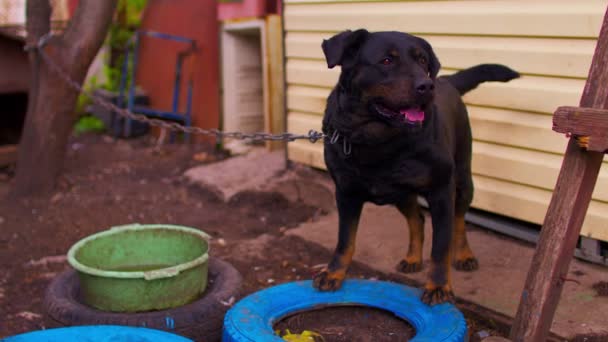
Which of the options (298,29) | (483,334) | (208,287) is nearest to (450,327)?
(483,334)

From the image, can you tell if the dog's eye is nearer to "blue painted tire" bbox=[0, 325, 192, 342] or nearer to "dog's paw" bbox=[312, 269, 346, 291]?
"dog's paw" bbox=[312, 269, 346, 291]

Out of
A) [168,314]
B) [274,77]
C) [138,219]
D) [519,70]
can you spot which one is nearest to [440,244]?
[168,314]

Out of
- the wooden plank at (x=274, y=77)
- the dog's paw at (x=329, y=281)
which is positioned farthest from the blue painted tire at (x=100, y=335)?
the wooden plank at (x=274, y=77)

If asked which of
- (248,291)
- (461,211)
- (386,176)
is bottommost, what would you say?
(248,291)

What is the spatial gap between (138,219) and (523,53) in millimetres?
3347

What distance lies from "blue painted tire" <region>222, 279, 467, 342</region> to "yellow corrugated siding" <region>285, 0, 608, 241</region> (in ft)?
4.44

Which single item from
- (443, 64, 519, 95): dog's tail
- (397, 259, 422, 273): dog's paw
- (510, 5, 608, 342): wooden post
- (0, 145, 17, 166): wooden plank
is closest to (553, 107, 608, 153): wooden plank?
(510, 5, 608, 342): wooden post

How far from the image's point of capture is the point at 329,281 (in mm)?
3619

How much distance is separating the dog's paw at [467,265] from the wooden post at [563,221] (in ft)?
4.56

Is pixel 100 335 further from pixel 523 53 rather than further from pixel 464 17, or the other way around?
pixel 464 17

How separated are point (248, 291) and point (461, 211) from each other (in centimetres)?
135

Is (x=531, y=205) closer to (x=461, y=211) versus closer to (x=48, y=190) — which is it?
(x=461, y=211)

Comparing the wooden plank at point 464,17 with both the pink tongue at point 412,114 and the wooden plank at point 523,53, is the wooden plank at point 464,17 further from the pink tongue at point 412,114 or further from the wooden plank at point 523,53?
the pink tongue at point 412,114

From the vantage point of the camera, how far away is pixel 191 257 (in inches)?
157
